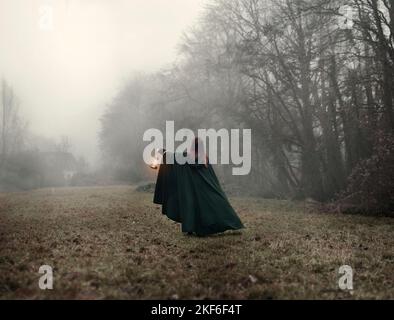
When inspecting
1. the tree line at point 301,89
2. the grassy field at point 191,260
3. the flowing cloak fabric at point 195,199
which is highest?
the tree line at point 301,89

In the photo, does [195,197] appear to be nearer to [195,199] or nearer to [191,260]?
[195,199]

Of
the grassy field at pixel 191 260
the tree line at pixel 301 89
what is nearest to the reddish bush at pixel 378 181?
the tree line at pixel 301 89

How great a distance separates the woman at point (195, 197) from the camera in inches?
405

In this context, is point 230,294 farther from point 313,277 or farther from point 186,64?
point 186,64

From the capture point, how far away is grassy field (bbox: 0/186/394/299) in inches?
215

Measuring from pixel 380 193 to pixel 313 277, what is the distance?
10.2 meters

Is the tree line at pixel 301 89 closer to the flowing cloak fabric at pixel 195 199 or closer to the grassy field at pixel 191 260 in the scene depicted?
the grassy field at pixel 191 260

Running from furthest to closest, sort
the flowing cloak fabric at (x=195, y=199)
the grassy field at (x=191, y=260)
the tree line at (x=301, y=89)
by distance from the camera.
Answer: the tree line at (x=301, y=89)
the flowing cloak fabric at (x=195, y=199)
the grassy field at (x=191, y=260)

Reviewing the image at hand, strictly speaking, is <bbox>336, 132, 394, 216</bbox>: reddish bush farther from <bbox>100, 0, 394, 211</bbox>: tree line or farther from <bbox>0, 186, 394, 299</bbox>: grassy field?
<bbox>0, 186, 394, 299</bbox>: grassy field

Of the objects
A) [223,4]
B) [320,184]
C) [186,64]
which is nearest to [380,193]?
[320,184]

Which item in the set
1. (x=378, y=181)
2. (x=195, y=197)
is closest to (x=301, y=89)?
(x=378, y=181)

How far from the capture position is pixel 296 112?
26109 mm

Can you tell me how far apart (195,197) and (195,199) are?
51 millimetres
